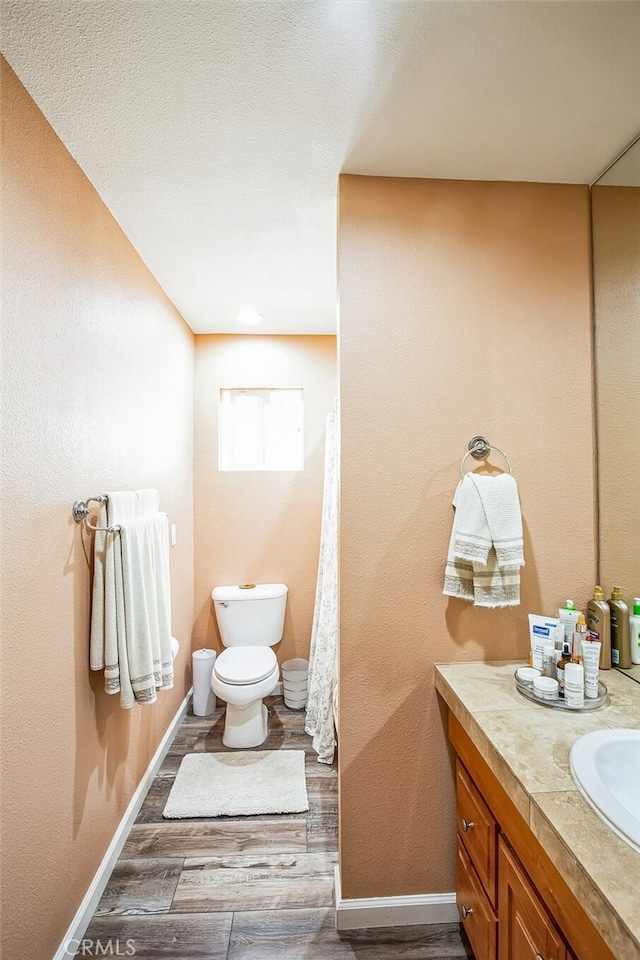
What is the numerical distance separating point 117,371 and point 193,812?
1.89m

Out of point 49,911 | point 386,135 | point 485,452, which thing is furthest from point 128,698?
point 386,135

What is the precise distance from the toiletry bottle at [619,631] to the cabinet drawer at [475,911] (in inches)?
29.7

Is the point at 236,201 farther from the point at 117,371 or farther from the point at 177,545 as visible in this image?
the point at 177,545

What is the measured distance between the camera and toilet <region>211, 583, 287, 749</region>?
223 centimetres

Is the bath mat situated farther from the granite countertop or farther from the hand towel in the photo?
the granite countertop

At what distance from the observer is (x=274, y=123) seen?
1.24 m

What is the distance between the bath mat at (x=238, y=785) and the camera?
74.5 inches

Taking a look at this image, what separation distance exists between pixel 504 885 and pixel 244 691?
4.72 feet

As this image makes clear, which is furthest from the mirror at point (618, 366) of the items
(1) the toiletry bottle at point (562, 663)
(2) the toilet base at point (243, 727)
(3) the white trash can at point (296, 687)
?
(3) the white trash can at point (296, 687)

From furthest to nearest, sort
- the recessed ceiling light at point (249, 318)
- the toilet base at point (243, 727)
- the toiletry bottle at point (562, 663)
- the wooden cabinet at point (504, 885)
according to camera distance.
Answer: the recessed ceiling light at point (249, 318) → the toilet base at point (243, 727) → the toiletry bottle at point (562, 663) → the wooden cabinet at point (504, 885)

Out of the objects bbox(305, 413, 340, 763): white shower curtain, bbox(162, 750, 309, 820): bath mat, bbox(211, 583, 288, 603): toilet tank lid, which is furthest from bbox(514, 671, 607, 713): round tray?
bbox(211, 583, 288, 603): toilet tank lid

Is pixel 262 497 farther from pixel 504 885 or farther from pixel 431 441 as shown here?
pixel 504 885

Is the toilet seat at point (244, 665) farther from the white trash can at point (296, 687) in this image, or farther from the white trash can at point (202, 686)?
the white trash can at point (296, 687)

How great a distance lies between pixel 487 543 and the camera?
52.9 inches
